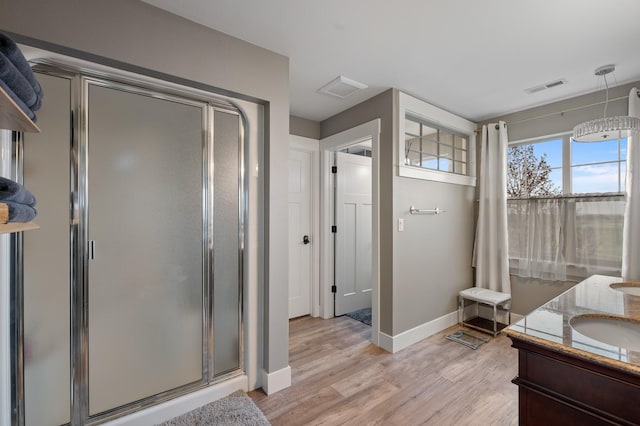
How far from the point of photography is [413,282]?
9.41 feet

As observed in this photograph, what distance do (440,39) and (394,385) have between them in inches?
99.4

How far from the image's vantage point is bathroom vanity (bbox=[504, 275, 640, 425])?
846 millimetres

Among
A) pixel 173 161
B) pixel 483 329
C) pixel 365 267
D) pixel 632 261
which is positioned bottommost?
pixel 483 329

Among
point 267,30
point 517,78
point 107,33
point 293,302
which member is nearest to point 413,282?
point 293,302

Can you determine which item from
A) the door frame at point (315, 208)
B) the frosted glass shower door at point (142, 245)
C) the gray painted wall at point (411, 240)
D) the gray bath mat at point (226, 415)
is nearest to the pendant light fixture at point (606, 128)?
the gray painted wall at point (411, 240)

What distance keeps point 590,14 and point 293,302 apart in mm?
3474

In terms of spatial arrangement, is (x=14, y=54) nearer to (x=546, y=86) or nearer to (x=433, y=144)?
(x=433, y=144)

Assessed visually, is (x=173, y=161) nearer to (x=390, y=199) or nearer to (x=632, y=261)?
(x=390, y=199)

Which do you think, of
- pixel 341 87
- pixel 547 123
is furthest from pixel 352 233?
pixel 547 123

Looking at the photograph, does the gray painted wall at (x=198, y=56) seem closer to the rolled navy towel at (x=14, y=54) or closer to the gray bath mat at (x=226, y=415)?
the gray bath mat at (x=226, y=415)

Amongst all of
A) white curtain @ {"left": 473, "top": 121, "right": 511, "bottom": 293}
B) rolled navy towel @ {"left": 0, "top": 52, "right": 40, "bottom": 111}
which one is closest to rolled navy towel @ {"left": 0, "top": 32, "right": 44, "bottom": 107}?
rolled navy towel @ {"left": 0, "top": 52, "right": 40, "bottom": 111}

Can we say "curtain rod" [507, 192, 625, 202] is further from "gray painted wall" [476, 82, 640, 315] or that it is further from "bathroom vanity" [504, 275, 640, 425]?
"bathroom vanity" [504, 275, 640, 425]

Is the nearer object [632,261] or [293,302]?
[632,261]

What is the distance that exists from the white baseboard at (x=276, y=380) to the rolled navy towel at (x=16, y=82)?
1986mm
